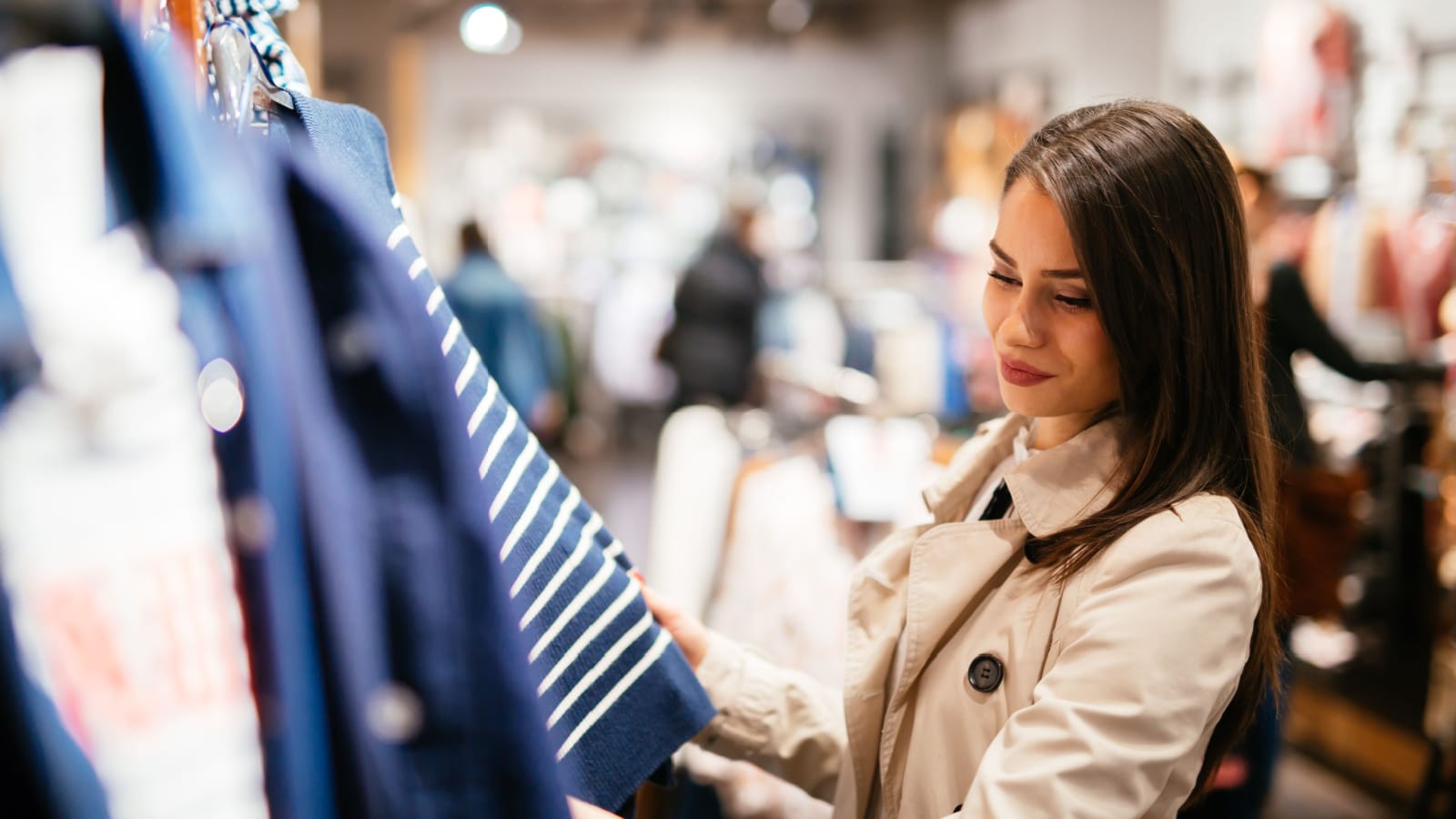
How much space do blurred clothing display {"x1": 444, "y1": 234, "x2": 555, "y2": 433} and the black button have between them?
416 centimetres

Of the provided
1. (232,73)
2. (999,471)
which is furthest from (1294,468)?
(232,73)

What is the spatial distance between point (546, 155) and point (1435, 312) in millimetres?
7085

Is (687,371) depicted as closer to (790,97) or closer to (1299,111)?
(1299,111)

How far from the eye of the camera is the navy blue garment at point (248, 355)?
0.56 m

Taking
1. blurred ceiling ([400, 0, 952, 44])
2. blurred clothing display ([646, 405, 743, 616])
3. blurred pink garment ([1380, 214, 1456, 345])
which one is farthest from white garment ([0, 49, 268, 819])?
blurred ceiling ([400, 0, 952, 44])

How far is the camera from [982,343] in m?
4.08

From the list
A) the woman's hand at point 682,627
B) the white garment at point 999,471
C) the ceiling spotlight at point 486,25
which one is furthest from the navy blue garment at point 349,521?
the ceiling spotlight at point 486,25

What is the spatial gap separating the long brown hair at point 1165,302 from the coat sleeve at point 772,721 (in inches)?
13.5

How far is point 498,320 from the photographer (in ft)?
16.6

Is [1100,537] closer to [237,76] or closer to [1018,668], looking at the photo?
[1018,668]

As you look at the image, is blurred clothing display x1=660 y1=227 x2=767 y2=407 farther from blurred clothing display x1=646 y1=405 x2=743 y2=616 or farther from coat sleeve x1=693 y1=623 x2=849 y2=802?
coat sleeve x1=693 y1=623 x2=849 y2=802

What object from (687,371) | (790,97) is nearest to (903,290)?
(687,371)

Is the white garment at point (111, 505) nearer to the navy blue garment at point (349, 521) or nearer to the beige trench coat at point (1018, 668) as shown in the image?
the navy blue garment at point (349, 521)

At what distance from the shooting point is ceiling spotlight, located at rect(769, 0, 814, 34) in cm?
872
